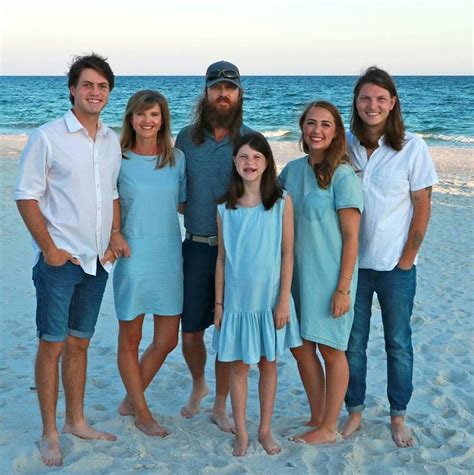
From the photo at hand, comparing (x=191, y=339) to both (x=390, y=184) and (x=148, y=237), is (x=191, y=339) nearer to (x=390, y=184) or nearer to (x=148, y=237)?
(x=148, y=237)

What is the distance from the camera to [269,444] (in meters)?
3.64

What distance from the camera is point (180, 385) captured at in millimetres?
4629

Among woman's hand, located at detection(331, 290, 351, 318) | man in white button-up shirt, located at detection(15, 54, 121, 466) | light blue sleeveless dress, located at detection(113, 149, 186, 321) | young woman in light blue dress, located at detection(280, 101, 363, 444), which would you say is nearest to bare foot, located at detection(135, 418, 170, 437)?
man in white button-up shirt, located at detection(15, 54, 121, 466)

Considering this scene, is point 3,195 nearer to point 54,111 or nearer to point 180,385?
point 180,385

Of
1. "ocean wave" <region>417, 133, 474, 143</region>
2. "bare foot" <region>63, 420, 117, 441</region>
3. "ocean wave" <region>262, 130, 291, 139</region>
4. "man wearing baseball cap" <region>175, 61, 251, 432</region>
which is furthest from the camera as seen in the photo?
"ocean wave" <region>262, 130, 291, 139</region>

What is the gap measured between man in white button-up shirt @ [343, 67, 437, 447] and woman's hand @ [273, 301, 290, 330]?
1.49 ft

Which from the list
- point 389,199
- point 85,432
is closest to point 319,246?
point 389,199

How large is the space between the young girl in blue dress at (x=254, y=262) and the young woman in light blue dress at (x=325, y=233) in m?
0.09

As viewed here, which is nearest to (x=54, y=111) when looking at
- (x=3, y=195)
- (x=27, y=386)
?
(x=3, y=195)

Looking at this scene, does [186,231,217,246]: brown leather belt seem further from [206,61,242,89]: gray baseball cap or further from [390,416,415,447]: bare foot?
[390,416,415,447]: bare foot

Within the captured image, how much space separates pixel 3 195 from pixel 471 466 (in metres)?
9.04

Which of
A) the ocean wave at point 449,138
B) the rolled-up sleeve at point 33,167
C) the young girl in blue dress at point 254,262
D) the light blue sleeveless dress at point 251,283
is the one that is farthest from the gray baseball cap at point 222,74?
the ocean wave at point 449,138

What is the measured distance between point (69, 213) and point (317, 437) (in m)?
1.85

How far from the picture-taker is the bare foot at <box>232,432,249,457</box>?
360cm
